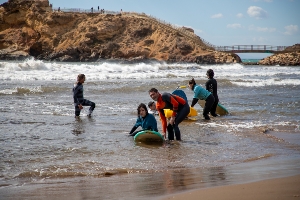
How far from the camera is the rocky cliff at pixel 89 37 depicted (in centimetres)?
5900

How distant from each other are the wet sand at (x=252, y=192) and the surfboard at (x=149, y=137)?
3.07 m

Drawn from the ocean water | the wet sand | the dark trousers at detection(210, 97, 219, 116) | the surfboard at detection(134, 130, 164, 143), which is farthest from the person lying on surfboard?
the dark trousers at detection(210, 97, 219, 116)

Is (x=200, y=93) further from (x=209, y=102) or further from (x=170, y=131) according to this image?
(x=170, y=131)

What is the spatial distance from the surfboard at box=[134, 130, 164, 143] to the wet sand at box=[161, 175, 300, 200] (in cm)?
307

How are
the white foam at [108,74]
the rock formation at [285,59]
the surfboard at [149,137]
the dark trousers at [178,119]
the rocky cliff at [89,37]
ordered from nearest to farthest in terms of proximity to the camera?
the surfboard at [149,137] < the dark trousers at [178,119] < the white foam at [108,74] < the rock formation at [285,59] < the rocky cliff at [89,37]

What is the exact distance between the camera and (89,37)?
2473 inches

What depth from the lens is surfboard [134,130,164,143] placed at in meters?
7.49

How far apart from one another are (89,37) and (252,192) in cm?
6054

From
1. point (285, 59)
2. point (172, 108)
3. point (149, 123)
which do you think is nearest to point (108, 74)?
point (149, 123)

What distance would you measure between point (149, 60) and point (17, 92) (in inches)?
1588

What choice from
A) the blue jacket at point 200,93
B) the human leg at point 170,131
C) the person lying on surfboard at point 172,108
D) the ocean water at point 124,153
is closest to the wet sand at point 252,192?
the ocean water at point 124,153

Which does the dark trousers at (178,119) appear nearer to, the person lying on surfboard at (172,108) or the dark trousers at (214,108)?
the person lying on surfboard at (172,108)

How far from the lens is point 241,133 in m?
8.72

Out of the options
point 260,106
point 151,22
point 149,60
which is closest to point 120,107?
point 260,106
